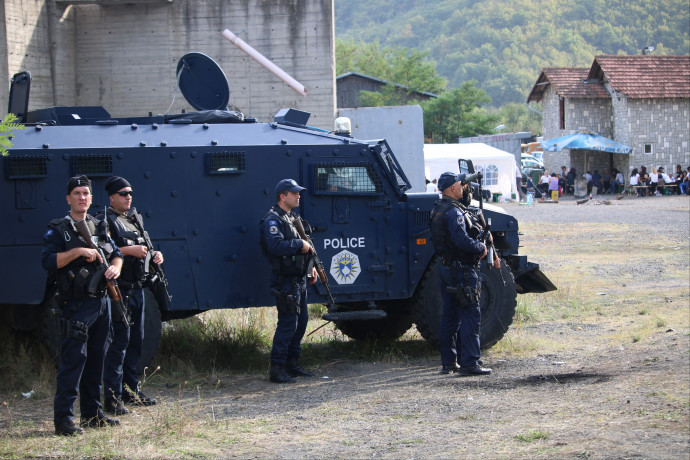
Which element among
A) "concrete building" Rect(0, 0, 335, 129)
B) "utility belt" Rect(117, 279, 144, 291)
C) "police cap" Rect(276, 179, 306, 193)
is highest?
"concrete building" Rect(0, 0, 335, 129)

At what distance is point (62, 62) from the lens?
18.3 meters

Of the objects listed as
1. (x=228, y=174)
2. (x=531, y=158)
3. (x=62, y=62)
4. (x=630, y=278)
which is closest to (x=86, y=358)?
(x=228, y=174)

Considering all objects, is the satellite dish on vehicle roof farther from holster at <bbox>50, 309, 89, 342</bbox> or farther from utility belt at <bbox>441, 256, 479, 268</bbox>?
holster at <bbox>50, 309, 89, 342</bbox>

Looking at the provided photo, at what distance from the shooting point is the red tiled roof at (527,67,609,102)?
137 feet

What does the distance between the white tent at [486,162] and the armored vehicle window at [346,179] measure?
73.1 feet

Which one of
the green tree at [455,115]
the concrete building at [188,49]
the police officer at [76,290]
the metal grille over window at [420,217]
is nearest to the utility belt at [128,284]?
the police officer at [76,290]

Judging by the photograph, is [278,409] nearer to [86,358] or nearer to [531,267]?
[86,358]

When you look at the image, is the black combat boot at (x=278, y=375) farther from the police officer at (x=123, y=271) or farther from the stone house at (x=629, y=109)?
the stone house at (x=629, y=109)

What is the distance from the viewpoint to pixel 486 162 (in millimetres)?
31938

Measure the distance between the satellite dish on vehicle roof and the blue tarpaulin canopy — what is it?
30405 mm

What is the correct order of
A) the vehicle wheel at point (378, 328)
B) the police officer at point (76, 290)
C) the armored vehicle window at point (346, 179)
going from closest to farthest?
the police officer at point (76, 290), the armored vehicle window at point (346, 179), the vehicle wheel at point (378, 328)


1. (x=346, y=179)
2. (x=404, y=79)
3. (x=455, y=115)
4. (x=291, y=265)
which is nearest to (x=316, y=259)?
(x=291, y=265)

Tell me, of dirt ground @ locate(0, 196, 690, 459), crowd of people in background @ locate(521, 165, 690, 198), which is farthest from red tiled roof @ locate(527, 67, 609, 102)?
dirt ground @ locate(0, 196, 690, 459)

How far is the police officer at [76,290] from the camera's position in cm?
579
